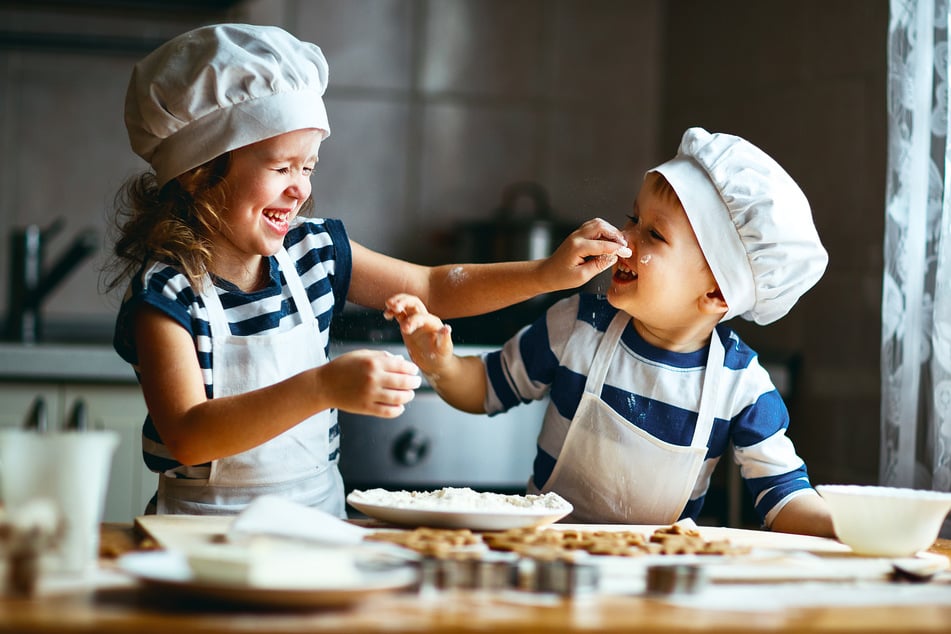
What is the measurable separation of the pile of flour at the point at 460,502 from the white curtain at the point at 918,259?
24.9 inches

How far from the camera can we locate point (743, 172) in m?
1.21

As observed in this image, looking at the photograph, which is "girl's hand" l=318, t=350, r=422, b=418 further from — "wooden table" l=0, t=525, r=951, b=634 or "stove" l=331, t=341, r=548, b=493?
"stove" l=331, t=341, r=548, b=493

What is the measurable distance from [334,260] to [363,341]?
30cm

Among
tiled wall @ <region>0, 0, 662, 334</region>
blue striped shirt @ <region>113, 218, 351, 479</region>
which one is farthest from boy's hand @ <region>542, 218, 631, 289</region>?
tiled wall @ <region>0, 0, 662, 334</region>

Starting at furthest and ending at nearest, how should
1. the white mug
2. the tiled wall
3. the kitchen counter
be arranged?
1. the tiled wall
2. the kitchen counter
3. the white mug

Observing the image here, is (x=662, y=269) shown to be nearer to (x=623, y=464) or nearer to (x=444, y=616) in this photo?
(x=623, y=464)

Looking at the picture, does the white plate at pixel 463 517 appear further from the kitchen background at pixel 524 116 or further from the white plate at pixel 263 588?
the kitchen background at pixel 524 116

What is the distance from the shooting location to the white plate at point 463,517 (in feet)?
3.18

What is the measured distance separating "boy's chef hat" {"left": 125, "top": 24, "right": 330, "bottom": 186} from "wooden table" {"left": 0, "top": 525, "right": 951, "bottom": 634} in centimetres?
56

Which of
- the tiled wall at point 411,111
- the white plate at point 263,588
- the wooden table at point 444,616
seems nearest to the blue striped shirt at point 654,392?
the wooden table at point 444,616

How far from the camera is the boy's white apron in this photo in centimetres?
115

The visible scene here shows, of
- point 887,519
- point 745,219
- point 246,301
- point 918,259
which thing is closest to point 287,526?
Result: point 246,301

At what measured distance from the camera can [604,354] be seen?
4.24 feet

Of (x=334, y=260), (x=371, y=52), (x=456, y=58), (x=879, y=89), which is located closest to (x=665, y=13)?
(x=456, y=58)
